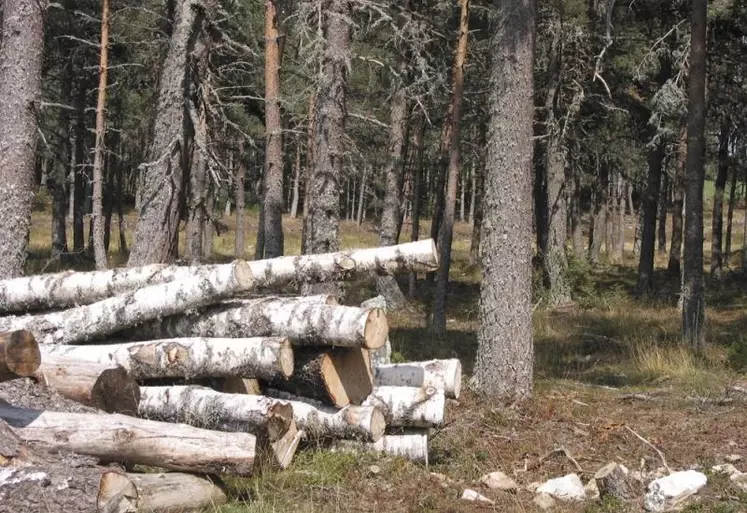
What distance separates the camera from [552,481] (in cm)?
654

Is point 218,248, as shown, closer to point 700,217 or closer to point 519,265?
point 700,217

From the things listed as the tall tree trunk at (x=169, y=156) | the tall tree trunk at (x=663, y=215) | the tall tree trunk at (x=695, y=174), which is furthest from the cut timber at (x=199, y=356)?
the tall tree trunk at (x=663, y=215)

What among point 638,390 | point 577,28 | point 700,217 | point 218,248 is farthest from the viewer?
point 218,248

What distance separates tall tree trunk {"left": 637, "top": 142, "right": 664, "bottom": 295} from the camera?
2270 centimetres

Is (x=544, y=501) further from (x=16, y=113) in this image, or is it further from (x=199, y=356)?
(x=16, y=113)

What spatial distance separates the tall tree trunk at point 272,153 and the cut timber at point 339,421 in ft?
29.9

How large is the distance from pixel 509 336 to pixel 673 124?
53.0ft

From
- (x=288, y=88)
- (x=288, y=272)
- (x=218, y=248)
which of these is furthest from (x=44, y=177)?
(x=288, y=272)

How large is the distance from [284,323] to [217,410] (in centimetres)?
88

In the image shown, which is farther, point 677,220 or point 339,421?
point 677,220

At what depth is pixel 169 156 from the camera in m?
10.8

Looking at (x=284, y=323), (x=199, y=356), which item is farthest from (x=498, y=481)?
(x=199, y=356)

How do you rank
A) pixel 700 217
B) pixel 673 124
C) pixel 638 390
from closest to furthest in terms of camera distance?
pixel 638 390 → pixel 700 217 → pixel 673 124

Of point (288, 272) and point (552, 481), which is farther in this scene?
point (288, 272)
